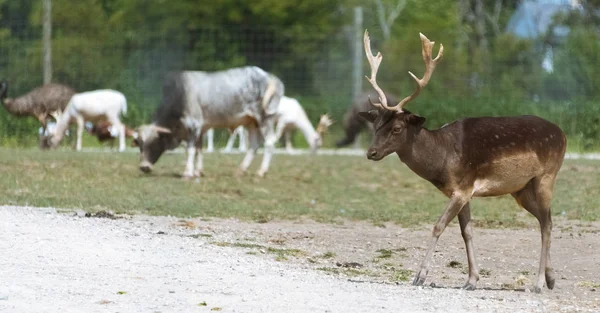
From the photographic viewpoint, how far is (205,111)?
20.8 metres

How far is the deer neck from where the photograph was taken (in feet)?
32.6

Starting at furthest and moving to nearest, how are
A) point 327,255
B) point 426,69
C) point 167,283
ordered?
1. point 327,255
2. point 426,69
3. point 167,283

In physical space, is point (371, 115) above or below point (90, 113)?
above

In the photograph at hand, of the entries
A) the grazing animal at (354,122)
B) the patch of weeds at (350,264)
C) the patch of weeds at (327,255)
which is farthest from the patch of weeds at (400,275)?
the grazing animal at (354,122)

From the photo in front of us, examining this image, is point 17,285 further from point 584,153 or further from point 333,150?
point 333,150

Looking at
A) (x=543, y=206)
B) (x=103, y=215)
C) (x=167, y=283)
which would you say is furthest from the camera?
(x=103, y=215)

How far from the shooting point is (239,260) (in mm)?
10359

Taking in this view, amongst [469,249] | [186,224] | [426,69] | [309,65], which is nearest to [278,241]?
[186,224]

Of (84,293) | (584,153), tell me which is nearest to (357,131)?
(584,153)

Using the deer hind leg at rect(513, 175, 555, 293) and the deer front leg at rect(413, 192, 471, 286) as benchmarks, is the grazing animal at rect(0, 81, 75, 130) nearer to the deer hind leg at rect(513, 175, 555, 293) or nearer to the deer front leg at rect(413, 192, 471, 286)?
the deer hind leg at rect(513, 175, 555, 293)

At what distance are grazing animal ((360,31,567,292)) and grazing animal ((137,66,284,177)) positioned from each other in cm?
1000

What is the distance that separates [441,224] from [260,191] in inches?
352

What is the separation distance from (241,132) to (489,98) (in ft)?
20.7

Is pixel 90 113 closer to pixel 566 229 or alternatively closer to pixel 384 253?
pixel 566 229
